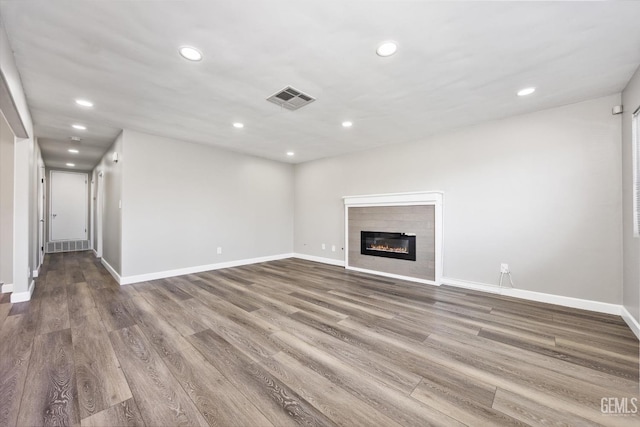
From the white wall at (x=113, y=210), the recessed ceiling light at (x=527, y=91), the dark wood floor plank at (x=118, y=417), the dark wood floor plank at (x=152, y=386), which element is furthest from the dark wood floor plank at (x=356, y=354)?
the white wall at (x=113, y=210)

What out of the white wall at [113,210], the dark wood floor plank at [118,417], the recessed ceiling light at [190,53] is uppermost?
the recessed ceiling light at [190,53]

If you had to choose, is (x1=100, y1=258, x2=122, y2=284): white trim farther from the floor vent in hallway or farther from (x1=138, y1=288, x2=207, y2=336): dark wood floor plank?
the floor vent in hallway

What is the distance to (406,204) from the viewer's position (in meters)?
4.45

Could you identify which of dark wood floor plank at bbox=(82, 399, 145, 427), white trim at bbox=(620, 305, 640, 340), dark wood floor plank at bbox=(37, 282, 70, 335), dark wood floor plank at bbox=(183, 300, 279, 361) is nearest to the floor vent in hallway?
dark wood floor plank at bbox=(37, 282, 70, 335)

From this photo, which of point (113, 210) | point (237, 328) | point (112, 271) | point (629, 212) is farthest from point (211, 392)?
point (113, 210)

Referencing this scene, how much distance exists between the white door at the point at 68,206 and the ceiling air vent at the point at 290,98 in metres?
8.25

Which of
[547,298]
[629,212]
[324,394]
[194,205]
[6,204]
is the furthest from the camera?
[194,205]

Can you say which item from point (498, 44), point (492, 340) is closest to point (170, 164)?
point (498, 44)

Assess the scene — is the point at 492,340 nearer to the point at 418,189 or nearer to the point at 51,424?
the point at 418,189

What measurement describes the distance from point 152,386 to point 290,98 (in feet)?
9.62

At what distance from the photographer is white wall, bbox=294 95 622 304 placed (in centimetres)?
290

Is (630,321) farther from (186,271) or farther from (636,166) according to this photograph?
(186,271)

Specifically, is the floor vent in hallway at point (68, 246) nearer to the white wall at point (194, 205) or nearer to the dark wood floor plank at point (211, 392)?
the white wall at point (194, 205)

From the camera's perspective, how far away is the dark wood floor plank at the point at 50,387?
140cm
